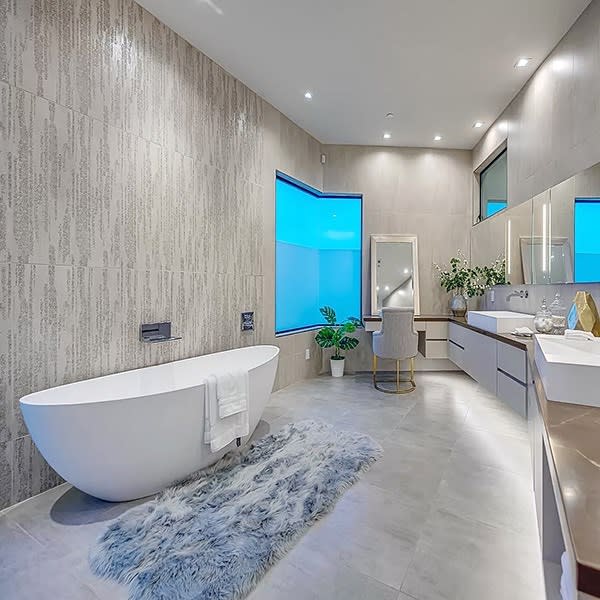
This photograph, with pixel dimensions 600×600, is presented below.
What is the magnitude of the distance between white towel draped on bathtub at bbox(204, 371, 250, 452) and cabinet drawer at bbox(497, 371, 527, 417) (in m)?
1.77

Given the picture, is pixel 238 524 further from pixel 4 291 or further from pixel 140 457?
pixel 4 291

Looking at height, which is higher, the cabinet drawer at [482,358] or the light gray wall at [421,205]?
the light gray wall at [421,205]

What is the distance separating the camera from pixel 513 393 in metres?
2.68

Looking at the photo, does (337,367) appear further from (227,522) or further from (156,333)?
(227,522)

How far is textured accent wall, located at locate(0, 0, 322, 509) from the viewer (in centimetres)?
200

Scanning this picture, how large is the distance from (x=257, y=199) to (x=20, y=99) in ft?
6.96

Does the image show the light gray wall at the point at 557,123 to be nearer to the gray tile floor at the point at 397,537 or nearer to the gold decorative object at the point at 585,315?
the gold decorative object at the point at 585,315

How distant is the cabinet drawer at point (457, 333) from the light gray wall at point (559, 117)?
4.44 feet

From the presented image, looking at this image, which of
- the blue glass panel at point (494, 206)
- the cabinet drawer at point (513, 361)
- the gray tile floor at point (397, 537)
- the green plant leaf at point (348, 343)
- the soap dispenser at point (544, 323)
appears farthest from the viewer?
the green plant leaf at point (348, 343)

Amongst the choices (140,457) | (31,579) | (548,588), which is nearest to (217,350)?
(140,457)

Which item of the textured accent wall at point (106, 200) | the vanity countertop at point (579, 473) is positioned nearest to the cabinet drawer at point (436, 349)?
the textured accent wall at point (106, 200)

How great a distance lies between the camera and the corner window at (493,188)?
4.20 metres

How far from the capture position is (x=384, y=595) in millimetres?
1448

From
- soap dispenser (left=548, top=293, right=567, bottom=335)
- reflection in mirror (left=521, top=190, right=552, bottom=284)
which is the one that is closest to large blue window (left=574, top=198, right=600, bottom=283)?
soap dispenser (left=548, top=293, right=567, bottom=335)
